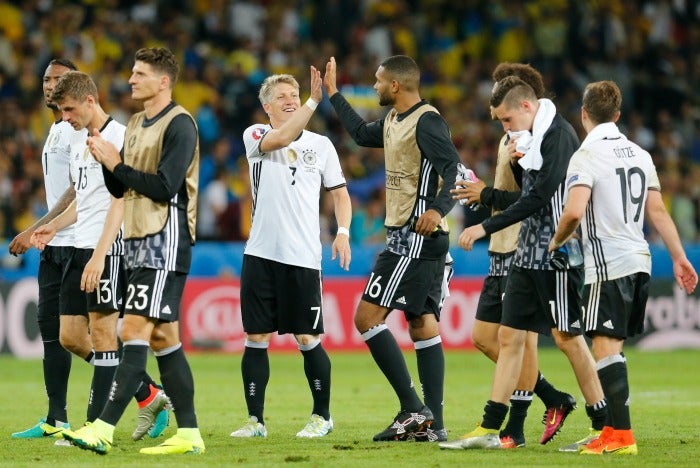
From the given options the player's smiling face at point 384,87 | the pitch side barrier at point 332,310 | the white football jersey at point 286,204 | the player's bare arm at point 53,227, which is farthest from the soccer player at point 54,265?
the pitch side barrier at point 332,310

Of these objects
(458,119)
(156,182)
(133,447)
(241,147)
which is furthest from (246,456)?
(458,119)

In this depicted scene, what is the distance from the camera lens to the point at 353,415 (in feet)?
34.4

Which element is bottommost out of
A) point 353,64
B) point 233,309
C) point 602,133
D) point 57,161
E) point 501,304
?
point 233,309

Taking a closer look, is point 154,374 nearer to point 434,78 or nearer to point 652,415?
point 652,415

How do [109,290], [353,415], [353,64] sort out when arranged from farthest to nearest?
[353,64], [353,415], [109,290]

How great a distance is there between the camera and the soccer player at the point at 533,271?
8.02 metres

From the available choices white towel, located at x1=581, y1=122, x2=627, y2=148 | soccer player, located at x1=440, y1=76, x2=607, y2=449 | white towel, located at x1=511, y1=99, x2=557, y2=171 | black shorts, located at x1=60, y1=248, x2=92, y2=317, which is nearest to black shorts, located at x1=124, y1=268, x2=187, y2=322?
black shorts, located at x1=60, y1=248, x2=92, y2=317

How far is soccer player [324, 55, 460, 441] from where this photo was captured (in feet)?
28.3

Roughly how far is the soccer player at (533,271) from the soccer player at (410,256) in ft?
1.87

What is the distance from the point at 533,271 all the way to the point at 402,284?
99 centimetres

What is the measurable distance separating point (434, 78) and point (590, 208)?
1526 cm

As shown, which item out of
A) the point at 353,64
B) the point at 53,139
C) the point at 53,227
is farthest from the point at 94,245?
the point at 353,64

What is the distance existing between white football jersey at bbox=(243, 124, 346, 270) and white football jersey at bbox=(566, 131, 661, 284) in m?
2.12

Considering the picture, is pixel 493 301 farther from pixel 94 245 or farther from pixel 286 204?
pixel 94 245
